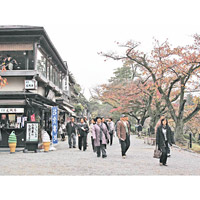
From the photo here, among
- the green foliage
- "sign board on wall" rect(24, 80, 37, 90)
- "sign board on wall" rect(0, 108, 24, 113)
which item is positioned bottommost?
"sign board on wall" rect(0, 108, 24, 113)

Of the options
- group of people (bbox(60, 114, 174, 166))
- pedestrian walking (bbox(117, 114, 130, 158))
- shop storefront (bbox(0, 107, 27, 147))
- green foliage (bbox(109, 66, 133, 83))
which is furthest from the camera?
green foliage (bbox(109, 66, 133, 83))

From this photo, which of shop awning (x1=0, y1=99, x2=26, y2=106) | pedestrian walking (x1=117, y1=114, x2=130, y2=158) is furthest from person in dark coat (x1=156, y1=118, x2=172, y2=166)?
shop awning (x1=0, y1=99, x2=26, y2=106)

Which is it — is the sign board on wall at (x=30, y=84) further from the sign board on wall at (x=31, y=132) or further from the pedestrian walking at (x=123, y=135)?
the pedestrian walking at (x=123, y=135)

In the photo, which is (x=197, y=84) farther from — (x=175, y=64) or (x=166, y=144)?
(x=166, y=144)

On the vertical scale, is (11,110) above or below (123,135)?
above

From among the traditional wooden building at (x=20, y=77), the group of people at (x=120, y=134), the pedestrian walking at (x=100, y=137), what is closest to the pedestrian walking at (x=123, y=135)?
the group of people at (x=120, y=134)

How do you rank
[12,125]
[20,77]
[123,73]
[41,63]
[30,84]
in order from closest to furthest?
[30,84] → [12,125] → [20,77] → [41,63] → [123,73]

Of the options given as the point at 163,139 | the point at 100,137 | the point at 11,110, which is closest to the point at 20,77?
the point at 11,110

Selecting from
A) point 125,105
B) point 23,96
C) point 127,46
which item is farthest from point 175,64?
point 125,105

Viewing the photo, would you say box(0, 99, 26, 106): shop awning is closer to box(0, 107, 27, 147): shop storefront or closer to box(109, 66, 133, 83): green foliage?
box(0, 107, 27, 147): shop storefront

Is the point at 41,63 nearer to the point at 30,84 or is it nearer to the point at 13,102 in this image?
the point at 30,84

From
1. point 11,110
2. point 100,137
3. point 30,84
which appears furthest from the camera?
point 30,84

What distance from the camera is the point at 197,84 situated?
22.8 m

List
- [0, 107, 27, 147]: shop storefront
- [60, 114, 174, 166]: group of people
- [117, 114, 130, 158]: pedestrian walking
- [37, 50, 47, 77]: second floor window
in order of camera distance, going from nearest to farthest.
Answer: [60, 114, 174, 166]: group of people
[117, 114, 130, 158]: pedestrian walking
[0, 107, 27, 147]: shop storefront
[37, 50, 47, 77]: second floor window
